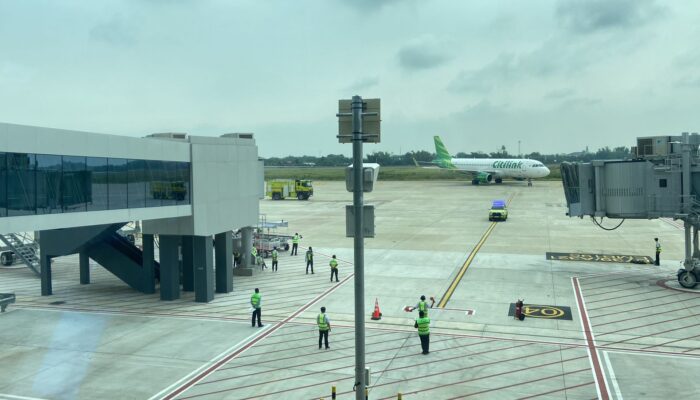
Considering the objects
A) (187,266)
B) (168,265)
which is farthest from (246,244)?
(168,265)

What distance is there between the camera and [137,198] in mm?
23891

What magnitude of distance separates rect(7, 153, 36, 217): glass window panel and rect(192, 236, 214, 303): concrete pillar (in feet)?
30.4

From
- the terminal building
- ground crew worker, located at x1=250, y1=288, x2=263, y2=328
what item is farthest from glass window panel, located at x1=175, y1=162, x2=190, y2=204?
ground crew worker, located at x1=250, y1=288, x2=263, y2=328

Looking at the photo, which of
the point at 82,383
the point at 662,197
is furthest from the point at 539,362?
the point at 662,197

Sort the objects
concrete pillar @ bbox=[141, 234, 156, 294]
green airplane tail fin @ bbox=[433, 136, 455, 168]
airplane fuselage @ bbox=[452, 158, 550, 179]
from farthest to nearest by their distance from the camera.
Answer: green airplane tail fin @ bbox=[433, 136, 455, 168], airplane fuselage @ bbox=[452, 158, 550, 179], concrete pillar @ bbox=[141, 234, 156, 294]

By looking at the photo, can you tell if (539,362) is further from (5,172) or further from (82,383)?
(5,172)

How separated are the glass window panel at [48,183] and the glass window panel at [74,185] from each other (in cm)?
25

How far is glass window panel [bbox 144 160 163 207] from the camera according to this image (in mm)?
24547

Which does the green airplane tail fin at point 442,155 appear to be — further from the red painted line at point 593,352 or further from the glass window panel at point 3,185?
the glass window panel at point 3,185

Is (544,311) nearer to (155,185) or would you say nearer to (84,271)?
(155,185)

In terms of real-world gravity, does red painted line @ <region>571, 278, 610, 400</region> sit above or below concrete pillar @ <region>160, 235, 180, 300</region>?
below

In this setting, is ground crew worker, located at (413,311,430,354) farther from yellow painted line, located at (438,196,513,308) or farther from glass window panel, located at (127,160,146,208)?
glass window panel, located at (127,160,146,208)

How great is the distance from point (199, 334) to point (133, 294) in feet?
30.0

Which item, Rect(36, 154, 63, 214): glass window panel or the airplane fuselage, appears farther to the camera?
the airplane fuselage
